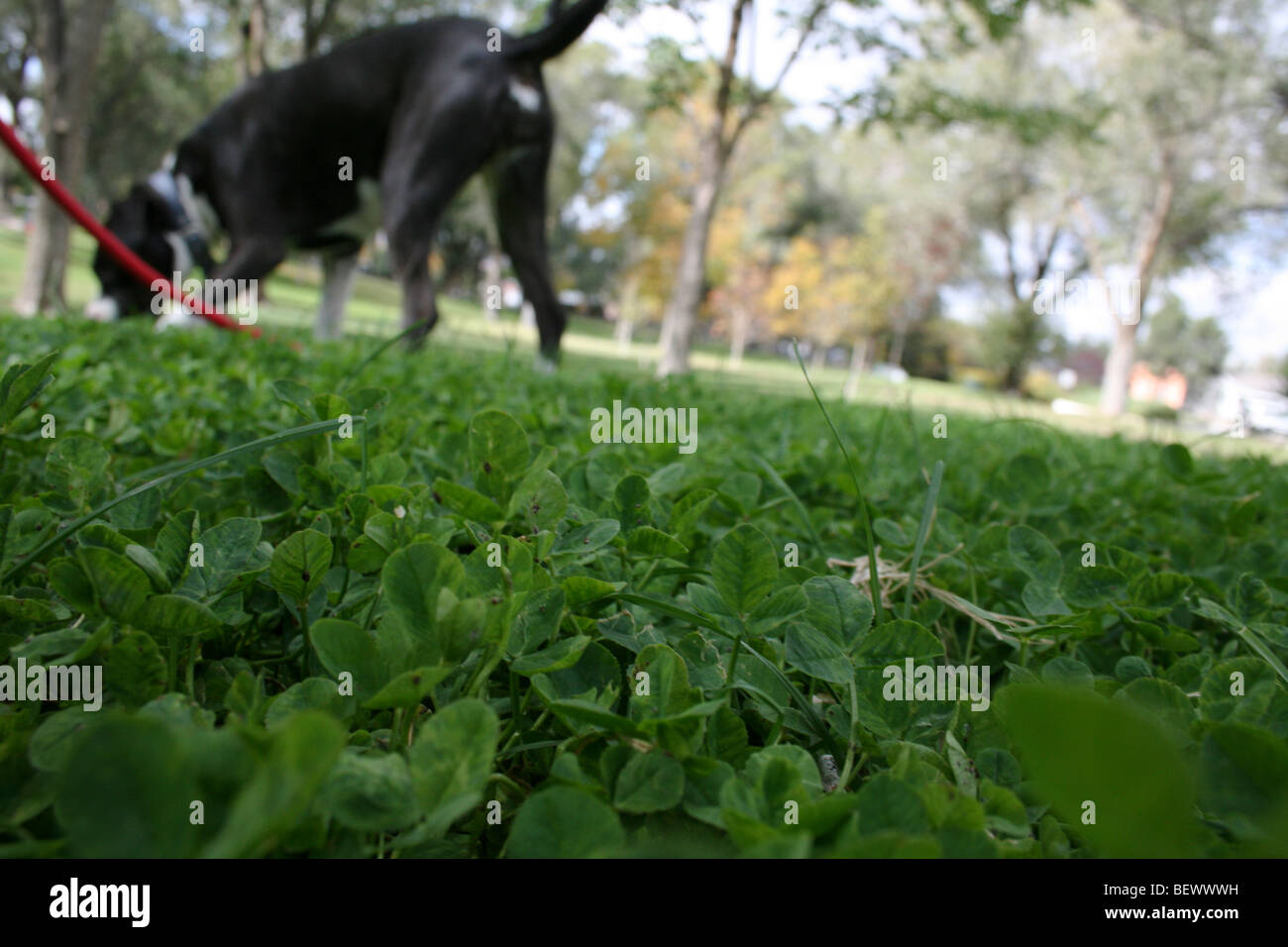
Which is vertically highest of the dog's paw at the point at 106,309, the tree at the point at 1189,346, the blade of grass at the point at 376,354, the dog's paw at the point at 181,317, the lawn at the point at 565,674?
the tree at the point at 1189,346

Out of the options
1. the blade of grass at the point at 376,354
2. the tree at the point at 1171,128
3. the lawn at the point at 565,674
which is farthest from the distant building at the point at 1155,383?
the lawn at the point at 565,674

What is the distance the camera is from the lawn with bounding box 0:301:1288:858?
0.96 ft

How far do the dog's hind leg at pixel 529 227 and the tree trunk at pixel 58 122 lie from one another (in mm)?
3808

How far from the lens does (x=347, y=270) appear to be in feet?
18.2

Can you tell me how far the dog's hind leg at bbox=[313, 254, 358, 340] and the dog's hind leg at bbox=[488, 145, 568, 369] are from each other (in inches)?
59.3

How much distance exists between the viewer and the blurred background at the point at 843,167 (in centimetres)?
1016

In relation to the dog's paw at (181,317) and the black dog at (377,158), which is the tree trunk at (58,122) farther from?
the dog's paw at (181,317)

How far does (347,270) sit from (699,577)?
5.43 m

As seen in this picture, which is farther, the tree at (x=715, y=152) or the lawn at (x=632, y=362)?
the tree at (x=715, y=152)

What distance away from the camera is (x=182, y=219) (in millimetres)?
5066

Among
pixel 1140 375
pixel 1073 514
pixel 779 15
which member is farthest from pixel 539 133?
pixel 1140 375

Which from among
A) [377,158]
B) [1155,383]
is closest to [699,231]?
[377,158]

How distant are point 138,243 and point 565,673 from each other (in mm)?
5764

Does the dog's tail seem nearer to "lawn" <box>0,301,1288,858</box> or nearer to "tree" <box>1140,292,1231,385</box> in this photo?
"lawn" <box>0,301,1288,858</box>
